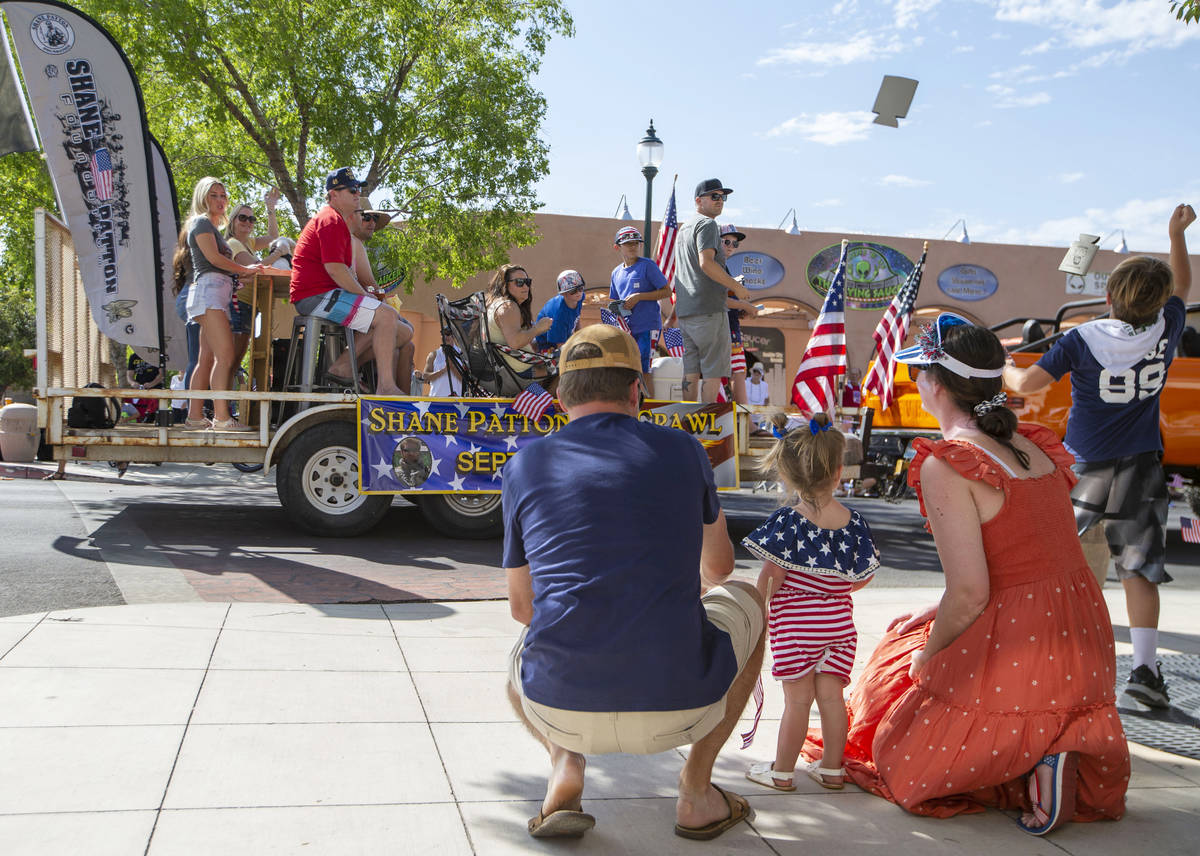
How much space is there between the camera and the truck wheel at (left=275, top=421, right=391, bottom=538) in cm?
749

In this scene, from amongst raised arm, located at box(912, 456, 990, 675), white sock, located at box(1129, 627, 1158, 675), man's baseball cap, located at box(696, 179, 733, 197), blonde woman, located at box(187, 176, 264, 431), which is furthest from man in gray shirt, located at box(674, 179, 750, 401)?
raised arm, located at box(912, 456, 990, 675)

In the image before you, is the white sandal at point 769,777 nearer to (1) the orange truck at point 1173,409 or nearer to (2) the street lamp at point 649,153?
(1) the orange truck at point 1173,409

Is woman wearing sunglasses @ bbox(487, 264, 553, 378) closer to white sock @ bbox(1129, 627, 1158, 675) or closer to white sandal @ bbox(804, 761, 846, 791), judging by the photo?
white sock @ bbox(1129, 627, 1158, 675)

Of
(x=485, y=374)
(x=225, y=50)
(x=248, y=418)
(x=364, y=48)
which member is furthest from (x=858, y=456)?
(x=225, y=50)

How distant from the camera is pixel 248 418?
7.87 metres

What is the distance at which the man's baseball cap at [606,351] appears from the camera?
2.72 m

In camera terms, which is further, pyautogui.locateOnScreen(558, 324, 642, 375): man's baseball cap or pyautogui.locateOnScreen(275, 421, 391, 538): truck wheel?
pyautogui.locateOnScreen(275, 421, 391, 538): truck wheel

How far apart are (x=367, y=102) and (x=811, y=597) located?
13340mm

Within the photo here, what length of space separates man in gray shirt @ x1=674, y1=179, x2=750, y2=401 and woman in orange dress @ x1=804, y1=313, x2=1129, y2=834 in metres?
4.97

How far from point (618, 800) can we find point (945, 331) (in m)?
1.78

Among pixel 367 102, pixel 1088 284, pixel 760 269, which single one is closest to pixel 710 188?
pixel 367 102

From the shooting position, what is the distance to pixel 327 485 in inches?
299

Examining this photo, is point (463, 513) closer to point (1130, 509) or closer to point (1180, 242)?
point (1130, 509)

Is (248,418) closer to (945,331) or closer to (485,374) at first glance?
(485,374)
